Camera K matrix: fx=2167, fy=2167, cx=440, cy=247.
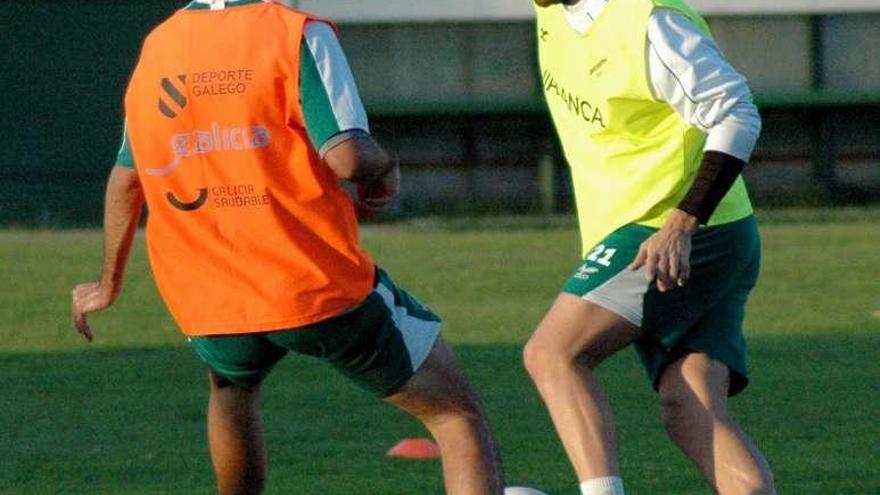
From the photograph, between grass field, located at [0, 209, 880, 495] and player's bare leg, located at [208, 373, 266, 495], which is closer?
player's bare leg, located at [208, 373, 266, 495]

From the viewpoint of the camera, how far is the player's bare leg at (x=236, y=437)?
6391 millimetres

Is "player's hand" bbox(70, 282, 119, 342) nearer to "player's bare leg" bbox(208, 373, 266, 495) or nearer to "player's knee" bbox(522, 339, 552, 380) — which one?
"player's bare leg" bbox(208, 373, 266, 495)

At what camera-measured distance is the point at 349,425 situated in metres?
10.1

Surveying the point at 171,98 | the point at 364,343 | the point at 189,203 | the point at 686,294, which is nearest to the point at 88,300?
the point at 189,203

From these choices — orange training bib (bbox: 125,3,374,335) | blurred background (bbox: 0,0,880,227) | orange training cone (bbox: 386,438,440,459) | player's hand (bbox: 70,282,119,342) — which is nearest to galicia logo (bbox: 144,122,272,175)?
orange training bib (bbox: 125,3,374,335)

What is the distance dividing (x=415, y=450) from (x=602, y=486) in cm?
311

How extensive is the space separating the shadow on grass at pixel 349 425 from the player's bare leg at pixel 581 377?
2.16 meters

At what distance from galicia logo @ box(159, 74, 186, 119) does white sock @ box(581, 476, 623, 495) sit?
1545 mm

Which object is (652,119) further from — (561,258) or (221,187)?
(561,258)

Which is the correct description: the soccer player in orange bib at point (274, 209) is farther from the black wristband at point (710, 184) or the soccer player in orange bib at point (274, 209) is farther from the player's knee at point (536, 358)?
the black wristband at point (710, 184)

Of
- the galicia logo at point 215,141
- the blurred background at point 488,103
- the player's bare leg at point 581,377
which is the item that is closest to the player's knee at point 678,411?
the player's bare leg at point 581,377

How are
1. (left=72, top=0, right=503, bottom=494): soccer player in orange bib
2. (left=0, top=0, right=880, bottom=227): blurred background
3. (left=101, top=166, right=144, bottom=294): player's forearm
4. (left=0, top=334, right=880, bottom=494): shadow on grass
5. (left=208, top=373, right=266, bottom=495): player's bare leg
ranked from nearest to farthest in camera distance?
(left=72, top=0, right=503, bottom=494): soccer player in orange bib < (left=101, top=166, right=144, bottom=294): player's forearm < (left=208, top=373, right=266, bottom=495): player's bare leg < (left=0, top=334, right=880, bottom=494): shadow on grass < (left=0, top=0, right=880, bottom=227): blurred background

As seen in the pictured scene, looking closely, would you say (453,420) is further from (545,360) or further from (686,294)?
(686,294)

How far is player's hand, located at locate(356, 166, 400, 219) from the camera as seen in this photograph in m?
5.80
